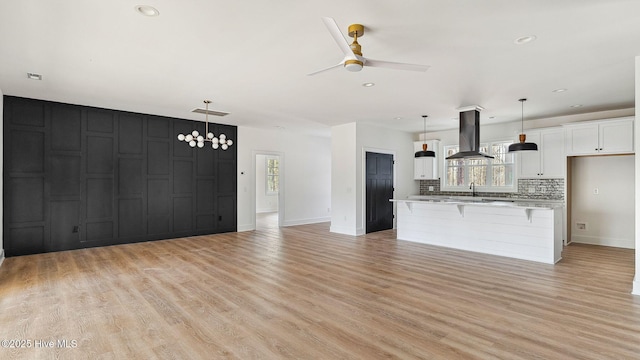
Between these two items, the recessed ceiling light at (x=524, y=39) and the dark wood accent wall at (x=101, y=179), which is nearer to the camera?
the recessed ceiling light at (x=524, y=39)

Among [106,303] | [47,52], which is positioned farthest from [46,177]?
[106,303]

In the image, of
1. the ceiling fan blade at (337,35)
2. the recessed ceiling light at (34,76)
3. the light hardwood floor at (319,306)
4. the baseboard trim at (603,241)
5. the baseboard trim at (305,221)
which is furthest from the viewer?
the baseboard trim at (305,221)

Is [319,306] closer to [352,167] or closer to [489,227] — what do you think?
[489,227]

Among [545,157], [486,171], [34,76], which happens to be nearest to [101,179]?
[34,76]

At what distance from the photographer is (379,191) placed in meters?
8.33

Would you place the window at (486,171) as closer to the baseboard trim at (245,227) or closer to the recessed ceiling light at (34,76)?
the baseboard trim at (245,227)

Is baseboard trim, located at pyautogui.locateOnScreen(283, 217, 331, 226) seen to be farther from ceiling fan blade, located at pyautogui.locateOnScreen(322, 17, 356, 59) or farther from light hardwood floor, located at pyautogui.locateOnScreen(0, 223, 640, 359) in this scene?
ceiling fan blade, located at pyautogui.locateOnScreen(322, 17, 356, 59)

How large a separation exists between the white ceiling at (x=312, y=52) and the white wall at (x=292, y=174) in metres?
2.63

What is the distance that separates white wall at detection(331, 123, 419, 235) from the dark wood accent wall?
2.69 metres

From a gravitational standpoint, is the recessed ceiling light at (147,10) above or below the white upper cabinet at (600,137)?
above

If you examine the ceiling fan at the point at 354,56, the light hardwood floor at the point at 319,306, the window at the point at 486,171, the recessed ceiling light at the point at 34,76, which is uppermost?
the recessed ceiling light at the point at 34,76

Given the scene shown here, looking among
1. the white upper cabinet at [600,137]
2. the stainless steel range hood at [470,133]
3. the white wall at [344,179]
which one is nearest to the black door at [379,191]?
the white wall at [344,179]

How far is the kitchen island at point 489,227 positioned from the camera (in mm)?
5129

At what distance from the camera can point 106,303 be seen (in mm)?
3426
